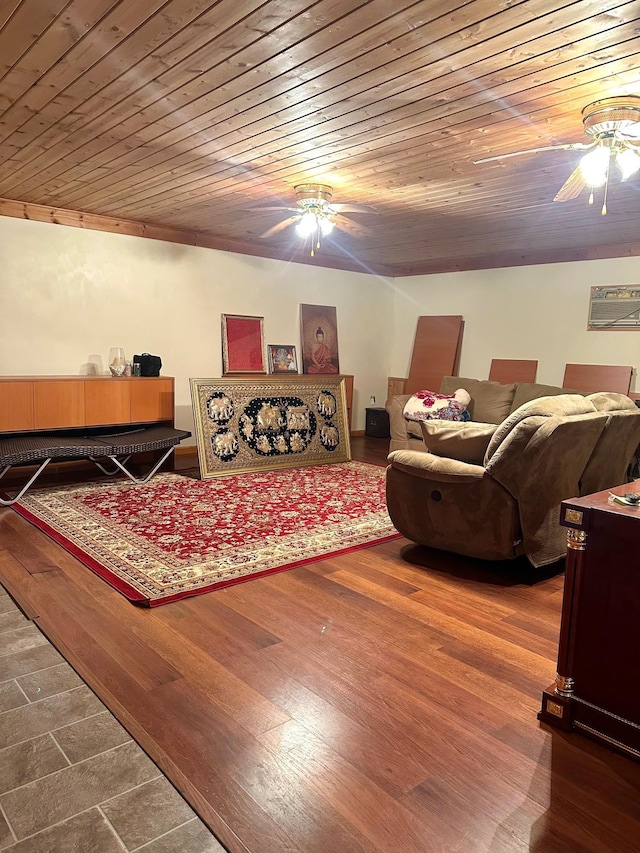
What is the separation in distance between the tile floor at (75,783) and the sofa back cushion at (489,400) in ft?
16.5

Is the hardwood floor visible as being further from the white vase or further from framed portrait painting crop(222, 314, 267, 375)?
framed portrait painting crop(222, 314, 267, 375)

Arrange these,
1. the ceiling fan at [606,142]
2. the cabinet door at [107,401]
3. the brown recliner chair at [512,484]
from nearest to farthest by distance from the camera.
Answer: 1. the ceiling fan at [606,142]
2. the brown recliner chair at [512,484]
3. the cabinet door at [107,401]

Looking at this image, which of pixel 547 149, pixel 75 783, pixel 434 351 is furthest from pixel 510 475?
pixel 434 351

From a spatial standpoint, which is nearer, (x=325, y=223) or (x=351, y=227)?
(x=325, y=223)

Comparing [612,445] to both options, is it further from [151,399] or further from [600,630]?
[151,399]

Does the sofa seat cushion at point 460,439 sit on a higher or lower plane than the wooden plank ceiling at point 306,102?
lower

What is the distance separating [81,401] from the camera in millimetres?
5121

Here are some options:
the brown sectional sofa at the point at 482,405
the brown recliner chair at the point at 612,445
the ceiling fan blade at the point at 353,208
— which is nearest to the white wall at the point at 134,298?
the brown sectional sofa at the point at 482,405

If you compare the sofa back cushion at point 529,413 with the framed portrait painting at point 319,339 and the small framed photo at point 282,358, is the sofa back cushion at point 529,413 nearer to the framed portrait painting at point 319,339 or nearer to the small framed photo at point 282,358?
the small framed photo at point 282,358

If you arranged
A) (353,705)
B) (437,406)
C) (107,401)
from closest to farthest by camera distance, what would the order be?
(353,705), (107,401), (437,406)

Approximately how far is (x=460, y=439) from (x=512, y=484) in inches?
15.1

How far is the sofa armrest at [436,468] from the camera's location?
3152 mm

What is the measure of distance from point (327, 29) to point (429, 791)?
2.55 meters

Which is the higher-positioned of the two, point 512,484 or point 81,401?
point 81,401
